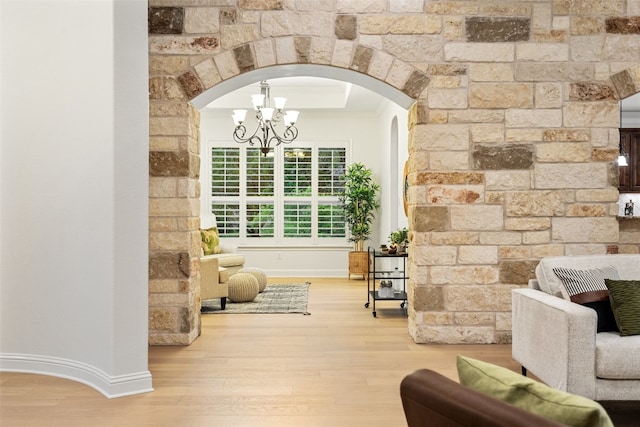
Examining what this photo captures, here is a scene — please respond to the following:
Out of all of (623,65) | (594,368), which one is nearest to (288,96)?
(623,65)

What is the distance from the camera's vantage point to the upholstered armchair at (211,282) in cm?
604

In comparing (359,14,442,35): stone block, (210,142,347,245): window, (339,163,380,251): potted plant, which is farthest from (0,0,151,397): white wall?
(210,142,347,245): window

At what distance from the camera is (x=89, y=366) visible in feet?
11.3

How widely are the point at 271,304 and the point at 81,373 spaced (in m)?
3.12

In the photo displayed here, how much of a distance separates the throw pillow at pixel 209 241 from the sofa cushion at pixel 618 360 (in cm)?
→ 536

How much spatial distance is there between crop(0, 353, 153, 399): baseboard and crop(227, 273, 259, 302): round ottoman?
9.93 ft

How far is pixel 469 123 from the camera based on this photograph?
453 cm

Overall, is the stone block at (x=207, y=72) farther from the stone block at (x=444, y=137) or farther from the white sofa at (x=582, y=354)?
the white sofa at (x=582, y=354)

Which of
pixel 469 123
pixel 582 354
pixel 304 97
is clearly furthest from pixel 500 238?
pixel 304 97

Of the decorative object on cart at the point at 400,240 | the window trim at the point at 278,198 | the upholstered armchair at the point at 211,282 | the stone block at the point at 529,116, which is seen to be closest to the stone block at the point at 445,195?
the stone block at the point at 529,116

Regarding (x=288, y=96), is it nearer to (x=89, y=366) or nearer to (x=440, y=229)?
(x=440, y=229)

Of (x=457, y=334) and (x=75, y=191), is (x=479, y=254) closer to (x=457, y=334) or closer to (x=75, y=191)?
(x=457, y=334)

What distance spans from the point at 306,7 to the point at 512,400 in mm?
4005

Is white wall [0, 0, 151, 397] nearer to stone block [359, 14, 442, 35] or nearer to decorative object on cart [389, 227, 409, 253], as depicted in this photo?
stone block [359, 14, 442, 35]
